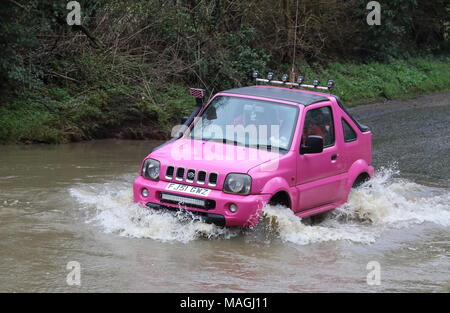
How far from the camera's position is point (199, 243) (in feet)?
29.3

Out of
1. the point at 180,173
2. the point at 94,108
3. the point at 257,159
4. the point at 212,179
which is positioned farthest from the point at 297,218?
the point at 94,108

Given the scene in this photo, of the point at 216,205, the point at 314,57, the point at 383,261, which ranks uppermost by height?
the point at 314,57

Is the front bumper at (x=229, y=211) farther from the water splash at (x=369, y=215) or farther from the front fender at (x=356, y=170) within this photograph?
the front fender at (x=356, y=170)

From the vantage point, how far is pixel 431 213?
11.3 meters

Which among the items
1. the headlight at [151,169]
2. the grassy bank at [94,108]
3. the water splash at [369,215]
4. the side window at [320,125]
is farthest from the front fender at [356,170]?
the grassy bank at [94,108]

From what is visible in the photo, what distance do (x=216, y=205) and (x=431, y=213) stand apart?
13.1 ft

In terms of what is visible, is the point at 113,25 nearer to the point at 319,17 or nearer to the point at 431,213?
the point at 319,17

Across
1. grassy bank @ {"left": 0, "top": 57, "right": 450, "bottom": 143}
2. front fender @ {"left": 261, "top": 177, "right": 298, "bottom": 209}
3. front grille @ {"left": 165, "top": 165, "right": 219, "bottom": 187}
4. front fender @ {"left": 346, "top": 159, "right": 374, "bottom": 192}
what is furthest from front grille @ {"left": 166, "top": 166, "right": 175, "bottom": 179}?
grassy bank @ {"left": 0, "top": 57, "right": 450, "bottom": 143}

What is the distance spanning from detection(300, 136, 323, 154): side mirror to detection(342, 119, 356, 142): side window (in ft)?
3.70

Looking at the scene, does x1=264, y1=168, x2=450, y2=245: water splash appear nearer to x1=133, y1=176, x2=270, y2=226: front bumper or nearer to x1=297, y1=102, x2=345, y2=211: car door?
x1=133, y1=176, x2=270, y2=226: front bumper

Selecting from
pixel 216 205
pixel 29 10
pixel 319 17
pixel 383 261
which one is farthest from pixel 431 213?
pixel 319 17

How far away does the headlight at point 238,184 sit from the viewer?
8.77 m

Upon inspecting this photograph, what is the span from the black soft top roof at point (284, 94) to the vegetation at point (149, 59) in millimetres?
5890

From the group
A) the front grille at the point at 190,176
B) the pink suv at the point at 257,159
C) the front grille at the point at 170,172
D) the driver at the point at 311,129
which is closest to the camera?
the pink suv at the point at 257,159
